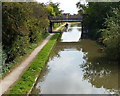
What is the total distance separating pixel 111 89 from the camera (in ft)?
52.1

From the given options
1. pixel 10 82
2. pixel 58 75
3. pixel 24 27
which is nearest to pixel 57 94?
pixel 10 82

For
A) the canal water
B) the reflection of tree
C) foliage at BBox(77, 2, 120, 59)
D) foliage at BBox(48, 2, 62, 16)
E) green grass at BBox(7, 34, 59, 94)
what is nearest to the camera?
green grass at BBox(7, 34, 59, 94)

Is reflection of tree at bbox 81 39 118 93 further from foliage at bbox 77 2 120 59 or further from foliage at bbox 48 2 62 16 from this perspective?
foliage at bbox 48 2 62 16

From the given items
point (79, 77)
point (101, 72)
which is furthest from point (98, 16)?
point (79, 77)

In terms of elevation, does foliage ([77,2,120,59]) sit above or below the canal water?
above

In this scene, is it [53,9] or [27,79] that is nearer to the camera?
[27,79]

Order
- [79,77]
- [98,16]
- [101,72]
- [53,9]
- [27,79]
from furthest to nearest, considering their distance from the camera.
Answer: [53,9]
[98,16]
[101,72]
[79,77]
[27,79]

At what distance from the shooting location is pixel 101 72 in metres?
20.2

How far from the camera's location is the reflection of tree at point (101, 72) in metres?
16.9

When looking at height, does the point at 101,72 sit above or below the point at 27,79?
below

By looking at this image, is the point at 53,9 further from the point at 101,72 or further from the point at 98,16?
the point at 101,72

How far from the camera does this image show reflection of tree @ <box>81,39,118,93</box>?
16922 millimetres

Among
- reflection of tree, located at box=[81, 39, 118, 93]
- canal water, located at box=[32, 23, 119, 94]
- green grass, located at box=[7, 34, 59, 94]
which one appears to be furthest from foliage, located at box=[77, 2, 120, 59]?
green grass, located at box=[7, 34, 59, 94]

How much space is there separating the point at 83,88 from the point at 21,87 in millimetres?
4002
